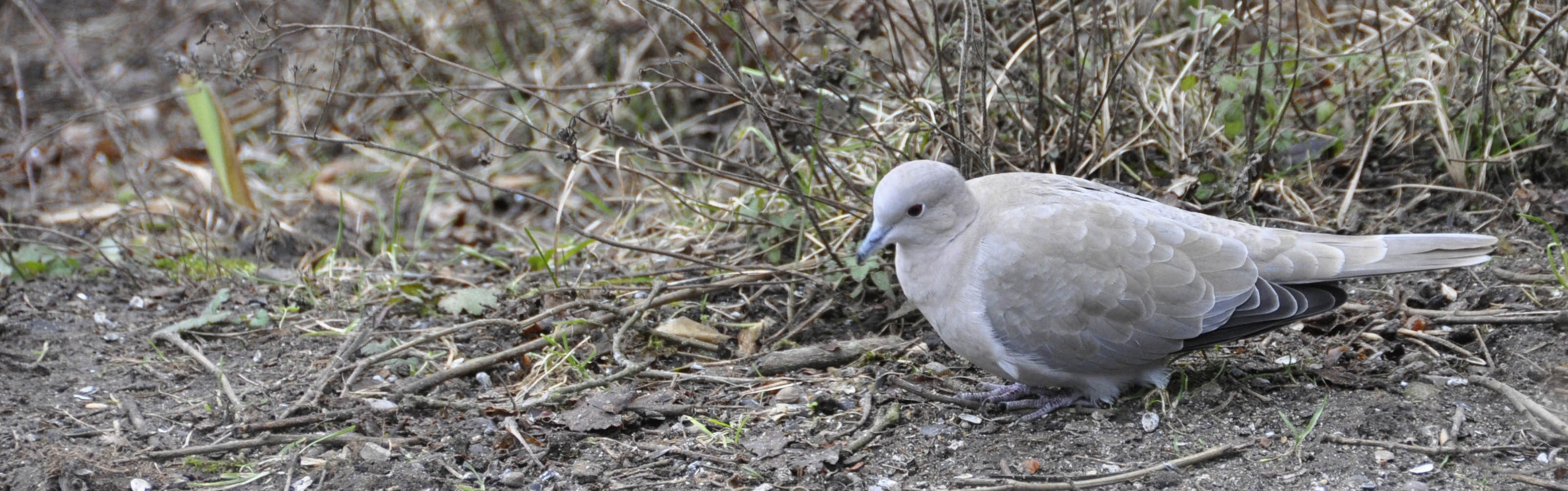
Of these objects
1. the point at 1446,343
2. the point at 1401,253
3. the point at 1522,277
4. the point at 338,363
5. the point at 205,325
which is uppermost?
the point at 1401,253

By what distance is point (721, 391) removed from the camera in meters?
3.44

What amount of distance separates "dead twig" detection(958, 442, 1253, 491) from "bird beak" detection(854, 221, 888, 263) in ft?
2.11

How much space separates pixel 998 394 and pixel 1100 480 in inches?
23.2

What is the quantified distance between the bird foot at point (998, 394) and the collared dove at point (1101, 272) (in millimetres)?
180

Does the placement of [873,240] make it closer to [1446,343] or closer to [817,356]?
[817,356]

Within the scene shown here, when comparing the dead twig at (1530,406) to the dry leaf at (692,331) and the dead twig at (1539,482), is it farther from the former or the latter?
the dry leaf at (692,331)

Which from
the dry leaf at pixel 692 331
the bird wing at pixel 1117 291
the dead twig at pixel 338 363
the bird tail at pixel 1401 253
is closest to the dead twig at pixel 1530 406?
the bird tail at pixel 1401 253

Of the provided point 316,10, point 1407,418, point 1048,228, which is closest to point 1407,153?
point 1407,418

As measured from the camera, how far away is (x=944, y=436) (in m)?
3.09

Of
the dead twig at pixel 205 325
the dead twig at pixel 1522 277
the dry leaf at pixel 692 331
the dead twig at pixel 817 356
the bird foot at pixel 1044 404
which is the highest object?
the dead twig at pixel 1522 277

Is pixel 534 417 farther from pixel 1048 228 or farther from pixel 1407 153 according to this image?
pixel 1407 153

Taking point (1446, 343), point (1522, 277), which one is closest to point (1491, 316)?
point (1446, 343)

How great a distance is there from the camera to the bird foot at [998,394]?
3273mm

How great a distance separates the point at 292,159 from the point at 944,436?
15.3 ft
